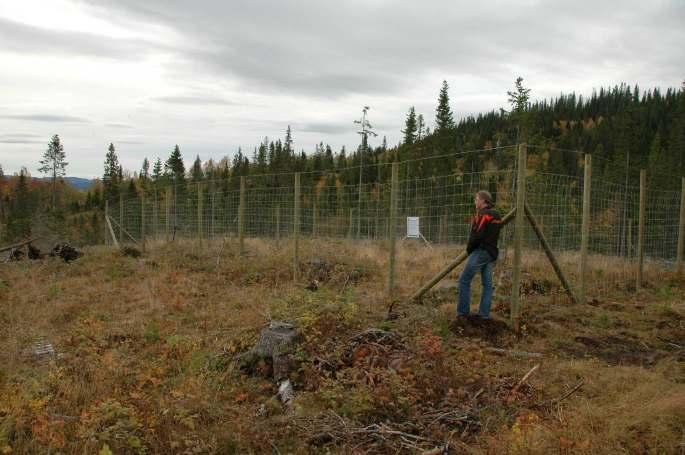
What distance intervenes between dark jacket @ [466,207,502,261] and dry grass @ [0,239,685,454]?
40.9 inches

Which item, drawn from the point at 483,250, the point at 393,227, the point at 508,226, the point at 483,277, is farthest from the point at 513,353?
the point at 508,226

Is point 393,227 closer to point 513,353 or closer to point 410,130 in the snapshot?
point 513,353

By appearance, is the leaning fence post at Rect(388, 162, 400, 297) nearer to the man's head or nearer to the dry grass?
the dry grass

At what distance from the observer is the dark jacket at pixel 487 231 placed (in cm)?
611

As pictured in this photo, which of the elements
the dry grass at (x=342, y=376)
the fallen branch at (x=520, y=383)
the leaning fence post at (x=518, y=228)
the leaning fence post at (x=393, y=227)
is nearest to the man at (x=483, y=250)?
the leaning fence post at (x=518, y=228)

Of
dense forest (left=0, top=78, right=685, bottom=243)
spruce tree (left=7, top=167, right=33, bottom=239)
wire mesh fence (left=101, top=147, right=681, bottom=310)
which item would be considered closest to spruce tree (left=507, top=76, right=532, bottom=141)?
dense forest (left=0, top=78, right=685, bottom=243)

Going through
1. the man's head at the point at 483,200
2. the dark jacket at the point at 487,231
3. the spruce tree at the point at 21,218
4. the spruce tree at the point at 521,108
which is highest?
the spruce tree at the point at 521,108

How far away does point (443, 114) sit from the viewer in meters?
43.1

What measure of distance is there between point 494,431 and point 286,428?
156 cm

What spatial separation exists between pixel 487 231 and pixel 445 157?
1402cm

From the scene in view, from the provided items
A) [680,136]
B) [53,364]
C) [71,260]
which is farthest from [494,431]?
[680,136]

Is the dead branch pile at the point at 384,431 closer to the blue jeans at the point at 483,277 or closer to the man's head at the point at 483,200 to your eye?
the blue jeans at the point at 483,277

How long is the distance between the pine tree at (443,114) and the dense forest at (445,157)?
0.29ft

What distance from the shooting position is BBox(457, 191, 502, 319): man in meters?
6.12
